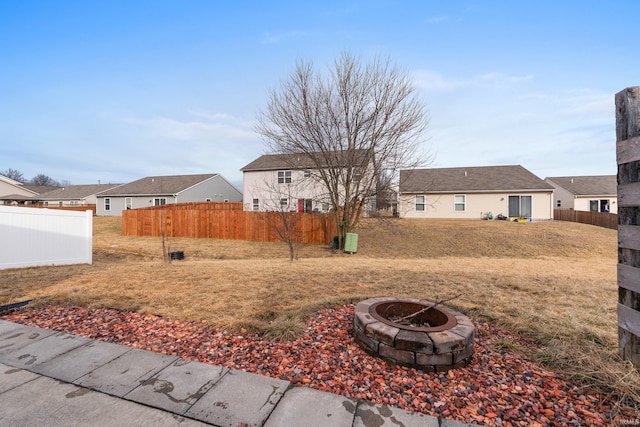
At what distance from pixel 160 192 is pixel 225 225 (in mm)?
17672

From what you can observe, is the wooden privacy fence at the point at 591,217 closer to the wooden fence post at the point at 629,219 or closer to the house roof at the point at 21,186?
the wooden fence post at the point at 629,219

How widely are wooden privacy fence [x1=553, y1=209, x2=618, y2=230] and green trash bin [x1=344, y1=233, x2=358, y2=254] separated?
52.5 feet

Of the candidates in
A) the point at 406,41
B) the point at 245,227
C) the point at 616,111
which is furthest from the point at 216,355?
the point at 245,227

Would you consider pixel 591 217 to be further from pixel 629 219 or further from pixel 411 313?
pixel 411 313

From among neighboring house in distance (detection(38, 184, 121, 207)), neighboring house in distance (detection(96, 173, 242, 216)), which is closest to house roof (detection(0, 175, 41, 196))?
neighboring house in distance (detection(38, 184, 121, 207))

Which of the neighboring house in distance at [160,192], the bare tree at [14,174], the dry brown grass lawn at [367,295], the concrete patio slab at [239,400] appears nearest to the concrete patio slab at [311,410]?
the concrete patio slab at [239,400]

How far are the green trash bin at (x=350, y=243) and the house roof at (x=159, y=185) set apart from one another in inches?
915

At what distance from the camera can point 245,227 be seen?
15992 millimetres

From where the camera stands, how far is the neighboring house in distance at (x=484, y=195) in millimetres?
20578

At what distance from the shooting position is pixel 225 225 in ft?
53.8

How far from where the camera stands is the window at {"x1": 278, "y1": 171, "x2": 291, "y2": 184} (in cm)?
2323

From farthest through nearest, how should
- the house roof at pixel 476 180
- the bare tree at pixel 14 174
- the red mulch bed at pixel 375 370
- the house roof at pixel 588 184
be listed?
1. the bare tree at pixel 14 174
2. the house roof at pixel 588 184
3. the house roof at pixel 476 180
4. the red mulch bed at pixel 375 370

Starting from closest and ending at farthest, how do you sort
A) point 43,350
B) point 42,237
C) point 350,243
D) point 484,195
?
point 43,350, point 42,237, point 350,243, point 484,195

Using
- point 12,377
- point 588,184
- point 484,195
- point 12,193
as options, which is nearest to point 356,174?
point 12,377
